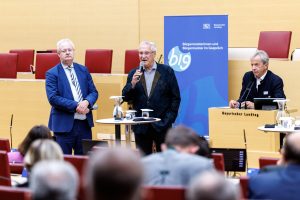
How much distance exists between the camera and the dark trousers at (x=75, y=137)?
870 centimetres

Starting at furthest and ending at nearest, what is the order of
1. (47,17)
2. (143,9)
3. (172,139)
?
(47,17) < (143,9) < (172,139)

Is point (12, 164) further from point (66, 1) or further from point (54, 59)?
point (66, 1)

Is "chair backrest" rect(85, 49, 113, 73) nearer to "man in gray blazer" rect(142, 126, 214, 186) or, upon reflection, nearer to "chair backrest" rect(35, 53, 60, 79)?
"chair backrest" rect(35, 53, 60, 79)

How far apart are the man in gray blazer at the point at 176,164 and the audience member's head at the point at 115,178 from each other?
2.09m

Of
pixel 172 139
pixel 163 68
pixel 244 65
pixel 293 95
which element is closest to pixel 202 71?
pixel 244 65

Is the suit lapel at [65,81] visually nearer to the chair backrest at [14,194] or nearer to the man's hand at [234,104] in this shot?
the man's hand at [234,104]

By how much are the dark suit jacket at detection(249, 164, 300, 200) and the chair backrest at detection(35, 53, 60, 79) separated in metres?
8.17

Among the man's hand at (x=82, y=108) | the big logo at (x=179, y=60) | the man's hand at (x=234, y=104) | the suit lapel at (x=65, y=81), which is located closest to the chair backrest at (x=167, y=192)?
the man's hand at (x=82, y=108)

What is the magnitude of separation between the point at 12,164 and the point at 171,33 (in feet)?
15.6

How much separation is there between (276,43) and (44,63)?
3601 mm

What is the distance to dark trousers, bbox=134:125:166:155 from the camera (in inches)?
345

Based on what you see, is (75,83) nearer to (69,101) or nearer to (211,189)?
(69,101)

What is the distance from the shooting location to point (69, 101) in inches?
341

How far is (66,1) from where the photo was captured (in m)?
16.8
